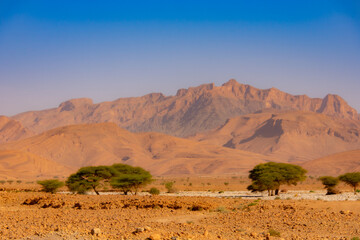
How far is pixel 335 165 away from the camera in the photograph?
14562cm

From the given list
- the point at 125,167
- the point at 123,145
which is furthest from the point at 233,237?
the point at 123,145

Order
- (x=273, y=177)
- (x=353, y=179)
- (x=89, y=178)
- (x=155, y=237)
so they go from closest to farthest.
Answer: (x=155, y=237)
(x=273, y=177)
(x=89, y=178)
(x=353, y=179)

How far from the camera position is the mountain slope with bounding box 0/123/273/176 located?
16225 cm

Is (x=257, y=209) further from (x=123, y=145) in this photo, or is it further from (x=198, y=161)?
(x=123, y=145)

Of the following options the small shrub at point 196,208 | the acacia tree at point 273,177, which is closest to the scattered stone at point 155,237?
the small shrub at point 196,208

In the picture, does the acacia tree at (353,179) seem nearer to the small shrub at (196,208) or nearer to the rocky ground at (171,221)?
the rocky ground at (171,221)

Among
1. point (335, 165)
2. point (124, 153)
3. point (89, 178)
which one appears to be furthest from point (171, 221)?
point (124, 153)

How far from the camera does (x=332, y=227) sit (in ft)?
66.9

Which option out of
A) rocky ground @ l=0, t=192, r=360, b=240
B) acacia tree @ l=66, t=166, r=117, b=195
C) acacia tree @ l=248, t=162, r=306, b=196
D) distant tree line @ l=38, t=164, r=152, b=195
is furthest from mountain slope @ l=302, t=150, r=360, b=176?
rocky ground @ l=0, t=192, r=360, b=240

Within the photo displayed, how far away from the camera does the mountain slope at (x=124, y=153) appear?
532 feet

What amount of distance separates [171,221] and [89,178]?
96.9ft

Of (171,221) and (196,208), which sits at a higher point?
(196,208)

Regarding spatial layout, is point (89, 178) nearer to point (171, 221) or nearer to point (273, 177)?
point (273, 177)

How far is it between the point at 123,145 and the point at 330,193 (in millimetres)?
145762
